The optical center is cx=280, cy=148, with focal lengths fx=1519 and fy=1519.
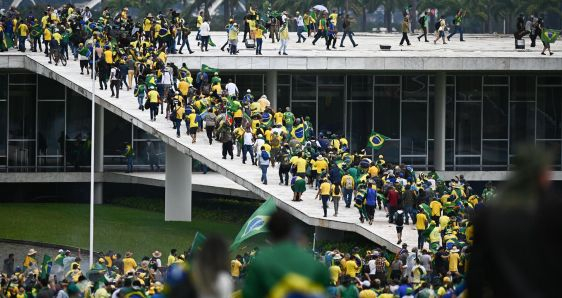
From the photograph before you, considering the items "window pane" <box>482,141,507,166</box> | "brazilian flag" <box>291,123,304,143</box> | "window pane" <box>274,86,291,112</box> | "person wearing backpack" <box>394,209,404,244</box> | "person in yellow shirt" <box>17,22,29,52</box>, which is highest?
"person in yellow shirt" <box>17,22,29,52</box>

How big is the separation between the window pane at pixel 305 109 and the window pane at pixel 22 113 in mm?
8072

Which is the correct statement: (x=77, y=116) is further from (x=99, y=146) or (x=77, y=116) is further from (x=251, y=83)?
(x=251, y=83)

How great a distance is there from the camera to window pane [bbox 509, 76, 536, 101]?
47.9 meters

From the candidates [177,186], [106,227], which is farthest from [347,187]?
[177,186]

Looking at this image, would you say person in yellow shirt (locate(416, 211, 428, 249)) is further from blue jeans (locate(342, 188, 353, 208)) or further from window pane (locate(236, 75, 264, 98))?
window pane (locate(236, 75, 264, 98))

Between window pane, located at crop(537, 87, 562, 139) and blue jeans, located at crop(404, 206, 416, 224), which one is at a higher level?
window pane, located at crop(537, 87, 562, 139)

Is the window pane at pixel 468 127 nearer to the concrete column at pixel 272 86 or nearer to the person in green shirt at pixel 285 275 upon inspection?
the concrete column at pixel 272 86

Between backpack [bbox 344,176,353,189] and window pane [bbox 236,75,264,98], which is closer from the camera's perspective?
backpack [bbox 344,176,353,189]

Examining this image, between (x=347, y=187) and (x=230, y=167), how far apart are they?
359 centimetres

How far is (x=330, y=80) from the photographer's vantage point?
1866 inches

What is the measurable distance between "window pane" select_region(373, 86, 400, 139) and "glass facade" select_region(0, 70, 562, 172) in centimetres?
3

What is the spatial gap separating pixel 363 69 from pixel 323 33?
95.9 inches

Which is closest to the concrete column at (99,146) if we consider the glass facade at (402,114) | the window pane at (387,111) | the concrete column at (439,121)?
Answer: the glass facade at (402,114)

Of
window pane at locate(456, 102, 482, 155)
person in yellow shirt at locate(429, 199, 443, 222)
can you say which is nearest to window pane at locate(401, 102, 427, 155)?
window pane at locate(456, 102, 482, 155)
